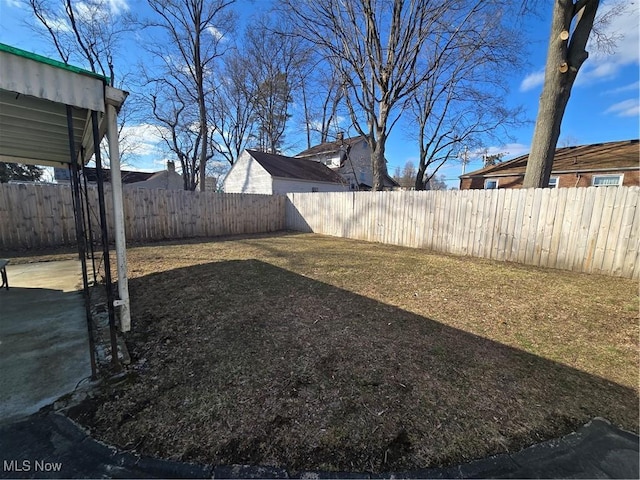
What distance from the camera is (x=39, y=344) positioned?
8.36 feet

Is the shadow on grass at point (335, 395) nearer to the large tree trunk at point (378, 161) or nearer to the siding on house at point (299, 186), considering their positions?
the large tree trunk at point (378, 161)

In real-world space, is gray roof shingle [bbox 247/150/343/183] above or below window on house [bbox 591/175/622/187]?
above

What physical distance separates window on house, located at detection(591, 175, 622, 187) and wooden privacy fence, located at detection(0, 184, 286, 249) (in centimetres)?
1400

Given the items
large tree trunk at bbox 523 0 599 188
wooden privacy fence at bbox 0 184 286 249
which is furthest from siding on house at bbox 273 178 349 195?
large tree trunk at bbox 523 0 599 188

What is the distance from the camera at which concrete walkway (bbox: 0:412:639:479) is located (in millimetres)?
1381

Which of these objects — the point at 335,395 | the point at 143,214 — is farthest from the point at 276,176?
the point at 335,395

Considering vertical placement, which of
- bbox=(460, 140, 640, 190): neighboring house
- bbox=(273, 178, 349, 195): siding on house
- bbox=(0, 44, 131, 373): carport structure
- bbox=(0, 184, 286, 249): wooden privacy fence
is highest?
bbox=(460, 140, 640, 190): neighboring house

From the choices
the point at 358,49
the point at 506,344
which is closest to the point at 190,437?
the point at 506,344

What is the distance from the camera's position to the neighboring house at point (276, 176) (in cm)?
1723

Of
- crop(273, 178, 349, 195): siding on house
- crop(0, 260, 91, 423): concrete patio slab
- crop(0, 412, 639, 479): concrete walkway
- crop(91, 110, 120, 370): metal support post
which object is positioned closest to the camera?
crop(0, 412, 639, 479): concrete walkway

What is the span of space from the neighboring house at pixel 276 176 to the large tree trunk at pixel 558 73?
1326cm

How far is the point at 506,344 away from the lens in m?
2.69

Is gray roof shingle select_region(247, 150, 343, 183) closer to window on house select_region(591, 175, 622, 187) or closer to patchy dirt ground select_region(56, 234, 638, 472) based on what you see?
window on house select_region(591, 175, 622, 187)

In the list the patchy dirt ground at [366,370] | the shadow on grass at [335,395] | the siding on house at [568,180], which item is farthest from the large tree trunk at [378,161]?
the shadow on grass at [335,395]
